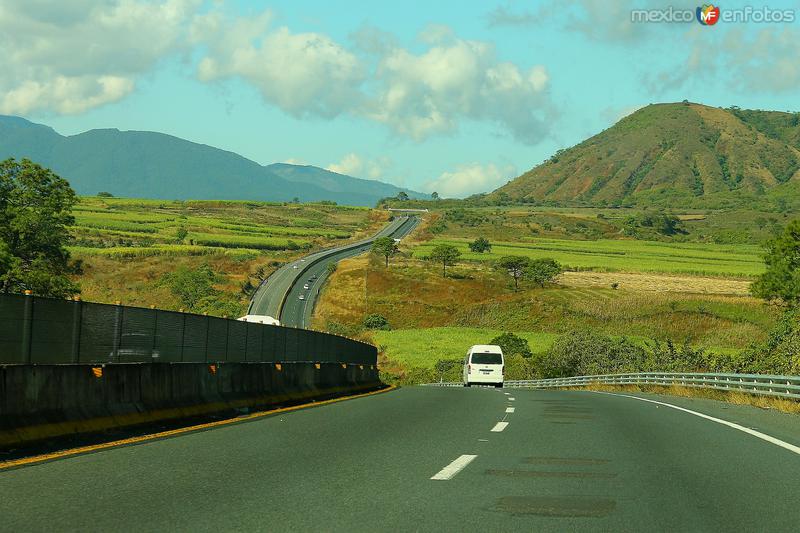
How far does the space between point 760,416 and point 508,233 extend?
16966cm

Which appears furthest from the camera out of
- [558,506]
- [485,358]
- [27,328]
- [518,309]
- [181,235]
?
[181,235]

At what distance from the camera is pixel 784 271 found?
88.1 m

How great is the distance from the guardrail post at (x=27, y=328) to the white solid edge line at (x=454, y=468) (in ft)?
18.2

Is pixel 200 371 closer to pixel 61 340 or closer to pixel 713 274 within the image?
pixel 61 340

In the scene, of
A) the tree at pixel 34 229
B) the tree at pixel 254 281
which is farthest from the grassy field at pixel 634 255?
the tree at pixel 34 229

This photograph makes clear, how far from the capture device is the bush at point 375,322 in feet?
348

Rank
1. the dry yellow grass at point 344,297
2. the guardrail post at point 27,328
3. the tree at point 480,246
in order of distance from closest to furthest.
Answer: the guardrail post at point 27,328 < the dry yellow grass at point 344,297 < the tree at point 480,246

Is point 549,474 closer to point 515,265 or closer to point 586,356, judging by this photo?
point 586,356

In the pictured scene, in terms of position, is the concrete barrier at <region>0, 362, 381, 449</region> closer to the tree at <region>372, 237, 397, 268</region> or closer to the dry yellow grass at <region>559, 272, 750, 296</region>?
the dry yellow grass at <region>559, 272, 750, 296</region>

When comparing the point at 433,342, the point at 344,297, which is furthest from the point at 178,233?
the point at 433,342

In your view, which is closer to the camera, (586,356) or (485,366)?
(485,366)

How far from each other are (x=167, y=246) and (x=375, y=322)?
40.4 metres

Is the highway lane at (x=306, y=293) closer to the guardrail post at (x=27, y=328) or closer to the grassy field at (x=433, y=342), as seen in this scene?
the grassy field at (x=433, y=342)

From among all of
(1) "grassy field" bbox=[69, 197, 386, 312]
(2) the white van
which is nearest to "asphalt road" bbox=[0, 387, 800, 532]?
(2) the white van
